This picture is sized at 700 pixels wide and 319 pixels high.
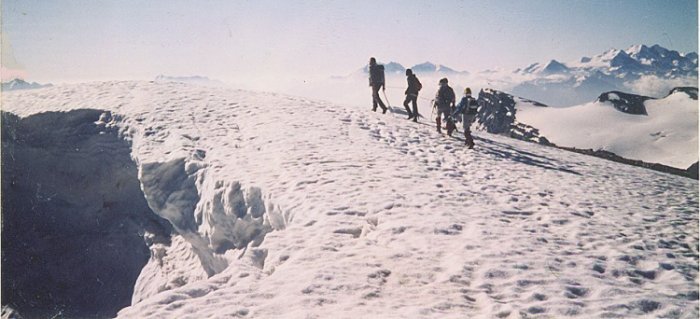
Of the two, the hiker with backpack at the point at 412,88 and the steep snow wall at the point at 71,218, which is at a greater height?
the hiker with backpack at the point at 412,88

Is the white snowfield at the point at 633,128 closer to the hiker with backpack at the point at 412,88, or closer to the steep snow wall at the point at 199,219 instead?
the hiker with backpack at the point at 412,88

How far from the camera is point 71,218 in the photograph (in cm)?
1914

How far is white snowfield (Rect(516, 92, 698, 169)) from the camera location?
48781 mm

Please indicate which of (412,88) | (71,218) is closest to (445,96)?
(412,88)

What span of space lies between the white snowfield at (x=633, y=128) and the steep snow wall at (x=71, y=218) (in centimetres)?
5501

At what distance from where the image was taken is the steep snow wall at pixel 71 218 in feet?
55.9

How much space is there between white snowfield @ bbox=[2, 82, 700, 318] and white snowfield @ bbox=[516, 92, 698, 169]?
140 ft

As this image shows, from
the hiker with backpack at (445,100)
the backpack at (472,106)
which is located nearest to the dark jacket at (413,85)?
the hiker with backpack at (445,100)

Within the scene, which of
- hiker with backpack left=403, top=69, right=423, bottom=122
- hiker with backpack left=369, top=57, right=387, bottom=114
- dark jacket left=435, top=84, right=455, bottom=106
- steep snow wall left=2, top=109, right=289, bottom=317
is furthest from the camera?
hiker with backpack left=369, top=57, right=387, bottom=114

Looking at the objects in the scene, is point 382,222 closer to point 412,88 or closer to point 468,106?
point 468,106

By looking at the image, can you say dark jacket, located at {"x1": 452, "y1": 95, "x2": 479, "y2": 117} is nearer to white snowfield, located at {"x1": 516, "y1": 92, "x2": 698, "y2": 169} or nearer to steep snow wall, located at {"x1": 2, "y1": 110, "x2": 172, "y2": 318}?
steep snow wall, located at {"x1": 2, "y1": 110, "x2": 172, "y2": 318}

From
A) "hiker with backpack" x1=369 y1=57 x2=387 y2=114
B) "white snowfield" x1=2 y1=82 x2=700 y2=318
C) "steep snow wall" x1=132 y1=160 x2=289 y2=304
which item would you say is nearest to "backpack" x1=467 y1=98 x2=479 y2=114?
"white snowfield" x1=2 y1=82 x2=700 y2=318

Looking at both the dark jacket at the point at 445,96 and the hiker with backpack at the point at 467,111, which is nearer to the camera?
the hiker with backpack at the point at 467,111

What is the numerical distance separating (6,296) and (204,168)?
544 inches
